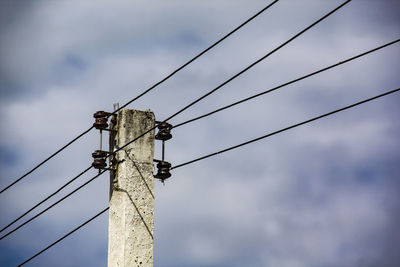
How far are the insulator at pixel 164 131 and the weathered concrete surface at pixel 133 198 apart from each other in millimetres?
147

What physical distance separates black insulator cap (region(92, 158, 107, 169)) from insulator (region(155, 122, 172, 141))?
731 millimetres

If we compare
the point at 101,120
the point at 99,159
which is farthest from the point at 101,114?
the point at 99,159

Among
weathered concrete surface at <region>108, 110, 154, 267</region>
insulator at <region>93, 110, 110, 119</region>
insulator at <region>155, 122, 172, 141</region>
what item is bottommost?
weathered concrete surface at <region>108, 110, 154, 267</region>

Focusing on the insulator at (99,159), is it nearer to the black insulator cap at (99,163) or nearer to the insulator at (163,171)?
the black insulator cap at (99,163)

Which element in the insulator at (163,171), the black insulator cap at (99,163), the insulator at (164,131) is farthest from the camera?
the insulator at (164,131)

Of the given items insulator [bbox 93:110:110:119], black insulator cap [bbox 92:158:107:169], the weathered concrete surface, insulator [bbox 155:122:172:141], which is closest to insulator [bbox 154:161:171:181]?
the weathered concrete surface

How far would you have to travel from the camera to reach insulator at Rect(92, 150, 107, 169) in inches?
456

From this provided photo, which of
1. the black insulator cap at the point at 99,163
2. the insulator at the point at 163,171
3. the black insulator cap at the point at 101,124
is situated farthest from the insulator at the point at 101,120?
the insulator at the point at 163,171

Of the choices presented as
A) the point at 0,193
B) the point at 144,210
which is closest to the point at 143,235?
the point at 144,210

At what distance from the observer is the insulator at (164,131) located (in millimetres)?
11812

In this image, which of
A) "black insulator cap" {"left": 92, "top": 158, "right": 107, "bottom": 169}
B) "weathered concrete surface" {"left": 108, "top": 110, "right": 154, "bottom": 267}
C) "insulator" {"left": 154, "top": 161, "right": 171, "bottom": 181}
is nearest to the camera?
"weathered concrete surface" {"left": 108, "top": 110, "right": 154, "bottom": 267}

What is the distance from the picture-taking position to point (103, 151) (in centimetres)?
1165

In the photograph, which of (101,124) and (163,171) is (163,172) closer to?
(163,171)

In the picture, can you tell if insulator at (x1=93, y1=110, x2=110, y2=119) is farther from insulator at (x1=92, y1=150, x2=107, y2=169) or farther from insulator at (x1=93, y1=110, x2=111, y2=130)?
insulator at (x1=92, y1=150, x2=107, y2=169)
